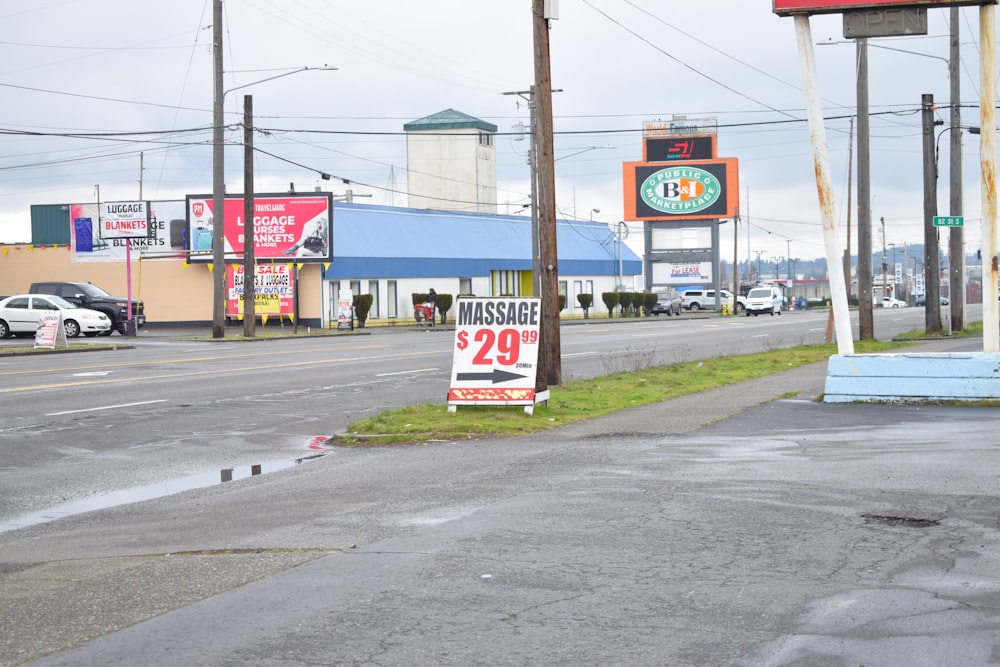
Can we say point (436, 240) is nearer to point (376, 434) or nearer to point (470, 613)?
point (376, 434)

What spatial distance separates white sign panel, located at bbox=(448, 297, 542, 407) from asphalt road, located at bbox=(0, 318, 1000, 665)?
3019 mm

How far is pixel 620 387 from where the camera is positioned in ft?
65.1

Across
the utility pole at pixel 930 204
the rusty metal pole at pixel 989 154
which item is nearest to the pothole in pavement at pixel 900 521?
the rusty metal pole at pixel 989 154

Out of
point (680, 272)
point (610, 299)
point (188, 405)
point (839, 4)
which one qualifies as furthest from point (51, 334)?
point (680, 272)

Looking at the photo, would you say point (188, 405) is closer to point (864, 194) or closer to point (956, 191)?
point (864, 194)

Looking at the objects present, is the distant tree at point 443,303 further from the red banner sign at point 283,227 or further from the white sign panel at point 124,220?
the white sign panel at point 124,220

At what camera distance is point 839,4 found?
1614 cm

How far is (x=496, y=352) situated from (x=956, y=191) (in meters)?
27.1

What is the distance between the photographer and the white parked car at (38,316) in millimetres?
43125

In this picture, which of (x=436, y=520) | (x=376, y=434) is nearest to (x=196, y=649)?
(x=436, y=520)

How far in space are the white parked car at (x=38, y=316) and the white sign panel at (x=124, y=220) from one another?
823 cm

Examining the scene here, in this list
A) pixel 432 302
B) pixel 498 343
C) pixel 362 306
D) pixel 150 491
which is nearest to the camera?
pixel 150 491

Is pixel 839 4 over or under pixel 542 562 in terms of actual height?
over

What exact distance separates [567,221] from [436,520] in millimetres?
73026
